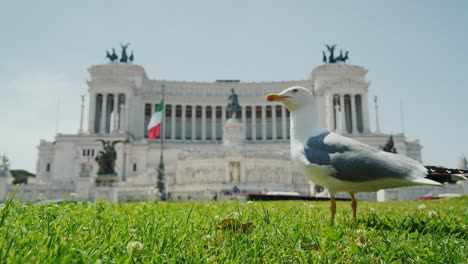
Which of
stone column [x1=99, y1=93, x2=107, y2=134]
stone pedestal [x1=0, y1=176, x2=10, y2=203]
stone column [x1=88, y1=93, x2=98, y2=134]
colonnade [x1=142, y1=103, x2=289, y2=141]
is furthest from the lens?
colonnade [x1=142, y1=103, x2=289, y2=141]

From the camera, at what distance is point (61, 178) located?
58156mm

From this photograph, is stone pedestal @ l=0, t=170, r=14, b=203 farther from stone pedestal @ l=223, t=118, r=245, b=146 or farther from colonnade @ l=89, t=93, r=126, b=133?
colonnade @ l=89, t=93, r=126, b=133

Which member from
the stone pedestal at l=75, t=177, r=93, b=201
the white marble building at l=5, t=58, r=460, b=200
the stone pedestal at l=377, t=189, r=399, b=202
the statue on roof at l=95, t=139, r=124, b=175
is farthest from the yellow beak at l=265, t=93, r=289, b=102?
the white marble building at l=5, t=58, r=460, b=200

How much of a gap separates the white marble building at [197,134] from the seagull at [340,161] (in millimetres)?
34012

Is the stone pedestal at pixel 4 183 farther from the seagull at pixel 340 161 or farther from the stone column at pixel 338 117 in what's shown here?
the stone column at pixel 338 117

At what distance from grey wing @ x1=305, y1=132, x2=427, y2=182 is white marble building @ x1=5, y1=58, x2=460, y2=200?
34.4 m

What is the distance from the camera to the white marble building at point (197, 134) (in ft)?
137

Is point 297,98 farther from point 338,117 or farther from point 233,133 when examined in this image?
point 338,117

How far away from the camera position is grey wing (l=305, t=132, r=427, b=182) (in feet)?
12.4

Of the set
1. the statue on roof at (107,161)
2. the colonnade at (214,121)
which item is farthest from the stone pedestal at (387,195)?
the colonnade at (214,121)

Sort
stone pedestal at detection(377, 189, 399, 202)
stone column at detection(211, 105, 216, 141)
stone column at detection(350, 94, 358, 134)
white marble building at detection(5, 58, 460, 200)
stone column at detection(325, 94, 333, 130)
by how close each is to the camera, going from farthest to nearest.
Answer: stone column at detection(211, 105, 216, 141)
stone column at detection(350, 94, 358, 134)
stone column at detection(325, 94, 333, 130)
white marble building at detection(5, 58, 460, 200)
stone pedestal at detection(377, 189, 399, 202)

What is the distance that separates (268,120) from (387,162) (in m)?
78.1

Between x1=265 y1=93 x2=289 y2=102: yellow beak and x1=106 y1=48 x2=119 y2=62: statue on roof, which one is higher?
x1=106 y1=48 x2=119 y2=62: statue on roof

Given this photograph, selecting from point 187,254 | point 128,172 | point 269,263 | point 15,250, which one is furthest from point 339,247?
point 128,172
